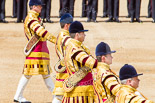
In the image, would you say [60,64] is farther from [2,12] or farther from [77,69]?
[2,12]

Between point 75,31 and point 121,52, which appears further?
point 121,52

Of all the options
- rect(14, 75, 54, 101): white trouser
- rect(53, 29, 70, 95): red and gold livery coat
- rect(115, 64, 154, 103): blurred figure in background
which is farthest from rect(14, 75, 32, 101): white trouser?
rect(115, 64, 154, 103): blurred figure in background

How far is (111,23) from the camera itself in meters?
20.1

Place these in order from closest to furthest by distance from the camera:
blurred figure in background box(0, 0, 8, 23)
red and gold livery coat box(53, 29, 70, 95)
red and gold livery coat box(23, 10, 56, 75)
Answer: red and gold livery coat box(53, 29, 70, 95) → red and gold livery coat box(23, 10, 56, 75) → blurred figure in background box(0, 0, 8, 23)

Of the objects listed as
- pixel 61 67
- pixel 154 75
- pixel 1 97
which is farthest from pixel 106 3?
pixel 61 67

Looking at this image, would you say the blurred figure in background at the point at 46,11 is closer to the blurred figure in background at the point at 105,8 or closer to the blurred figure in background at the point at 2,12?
the blurred figure in background at the point at 2,12

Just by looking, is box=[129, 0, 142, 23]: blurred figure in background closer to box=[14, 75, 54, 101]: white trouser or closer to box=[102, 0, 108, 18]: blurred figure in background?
box=[102, 0, 108, 18]: blurred figure in background

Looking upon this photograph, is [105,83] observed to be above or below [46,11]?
below

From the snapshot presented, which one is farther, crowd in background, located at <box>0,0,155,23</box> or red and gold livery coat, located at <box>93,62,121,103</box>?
crowd in background, located at <box>0,0,155,23</box>

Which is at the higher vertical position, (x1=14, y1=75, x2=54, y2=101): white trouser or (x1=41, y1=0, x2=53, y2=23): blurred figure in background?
(x1=41, y1=0, x2=53, y2=23): blurred figure in background

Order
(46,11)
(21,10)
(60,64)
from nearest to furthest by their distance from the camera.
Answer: (60,64)
(46,11)
(21,10)

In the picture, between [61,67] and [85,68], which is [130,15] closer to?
[61,67]

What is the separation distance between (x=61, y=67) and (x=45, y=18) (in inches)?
434

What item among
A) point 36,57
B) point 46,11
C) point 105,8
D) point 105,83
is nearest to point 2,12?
point 46,11
